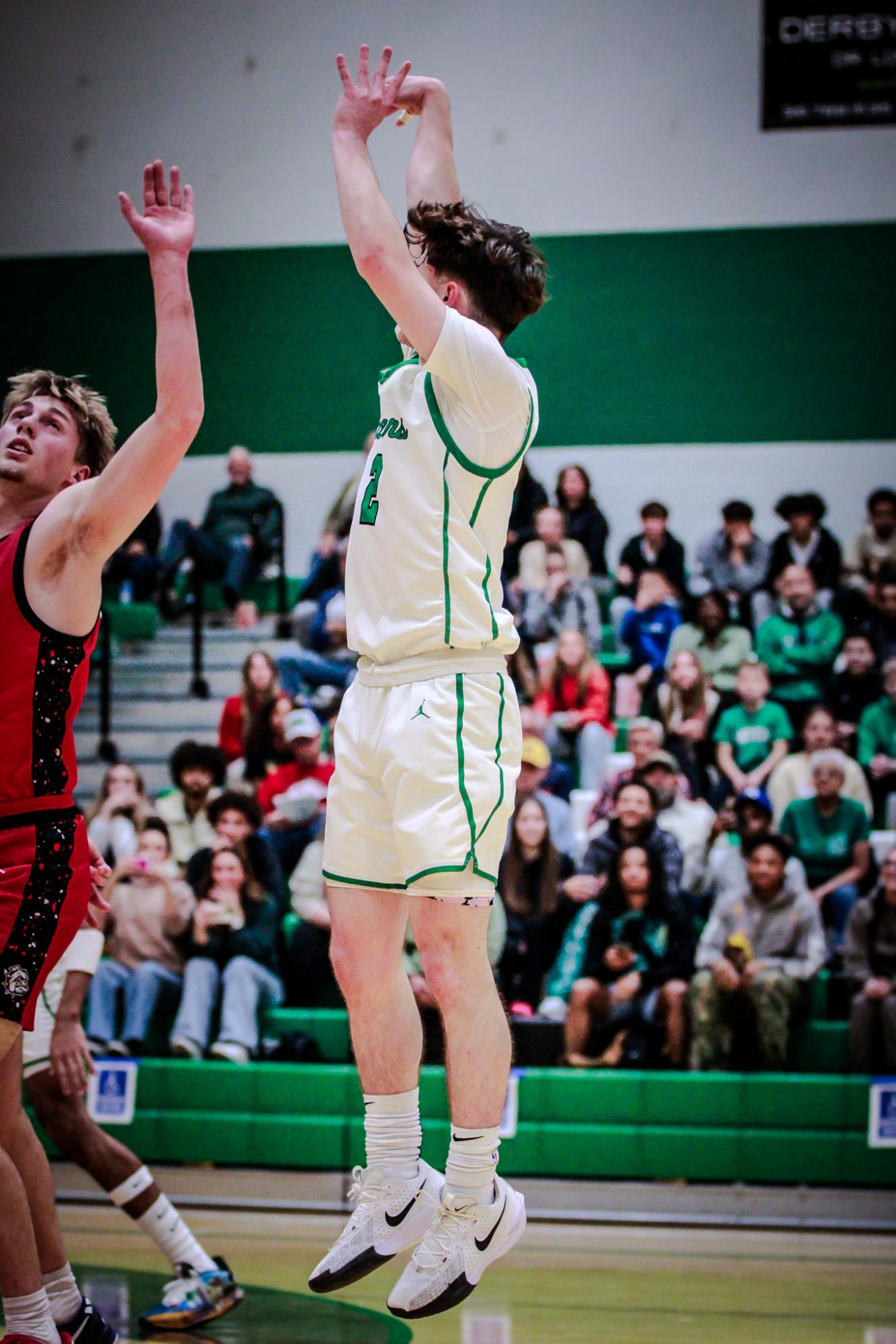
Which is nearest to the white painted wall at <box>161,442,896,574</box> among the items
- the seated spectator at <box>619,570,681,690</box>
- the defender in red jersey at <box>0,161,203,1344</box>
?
the seated spectator at <box>619,570,681,690</box>

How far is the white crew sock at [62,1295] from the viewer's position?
3588mm

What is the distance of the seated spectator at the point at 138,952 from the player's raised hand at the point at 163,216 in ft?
14.5

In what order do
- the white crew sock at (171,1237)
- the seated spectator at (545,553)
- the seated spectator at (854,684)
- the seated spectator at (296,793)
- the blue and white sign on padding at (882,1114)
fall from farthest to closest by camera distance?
the seated spectator at (545,553) → the seated spectator at (854,684) → the seated spectator at (296,793) → the blue and white sign on padding at (882,1114) → the white crew sock at (171,1237)

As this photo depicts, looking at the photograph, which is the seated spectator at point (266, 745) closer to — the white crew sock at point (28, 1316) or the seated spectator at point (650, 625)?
the seated spectator at point (650, 625)

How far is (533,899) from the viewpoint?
6.58 meters

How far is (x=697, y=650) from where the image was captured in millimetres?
7930

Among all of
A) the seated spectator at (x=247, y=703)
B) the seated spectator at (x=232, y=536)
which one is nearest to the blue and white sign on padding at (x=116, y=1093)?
the seated spectator at (x=247, y=703)

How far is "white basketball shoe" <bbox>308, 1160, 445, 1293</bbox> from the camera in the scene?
2635mm

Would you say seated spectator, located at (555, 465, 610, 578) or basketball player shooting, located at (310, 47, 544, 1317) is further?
seated spectator, located at (555, 465, 610, 578)

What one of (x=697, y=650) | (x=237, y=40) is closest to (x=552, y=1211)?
(x=697, y=650)

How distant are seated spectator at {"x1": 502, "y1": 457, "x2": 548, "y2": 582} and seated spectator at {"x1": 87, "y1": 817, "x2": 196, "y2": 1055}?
2589 mm

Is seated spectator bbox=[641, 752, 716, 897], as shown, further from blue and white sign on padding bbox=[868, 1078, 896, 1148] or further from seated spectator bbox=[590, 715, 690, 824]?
blue and white sign on padding bbox=[868, 1078, 896, 1148]

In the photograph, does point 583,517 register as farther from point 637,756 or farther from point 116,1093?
point 116,1093

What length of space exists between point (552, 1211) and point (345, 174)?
189 inches
